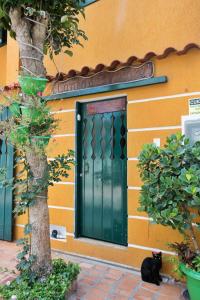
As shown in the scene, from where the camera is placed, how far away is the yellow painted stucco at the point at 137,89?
11.8ft

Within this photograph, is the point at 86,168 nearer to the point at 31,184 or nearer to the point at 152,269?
the point at 31,184

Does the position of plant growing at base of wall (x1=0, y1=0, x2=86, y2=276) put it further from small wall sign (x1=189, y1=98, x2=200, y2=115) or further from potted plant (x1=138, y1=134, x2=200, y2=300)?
small wall sign (x1=189, y1=98, x2=200, y2=115)

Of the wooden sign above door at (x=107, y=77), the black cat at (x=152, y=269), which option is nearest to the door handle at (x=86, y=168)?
the wooden sign above door at (x=107, y=77)

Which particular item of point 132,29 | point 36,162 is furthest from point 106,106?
point 36,162

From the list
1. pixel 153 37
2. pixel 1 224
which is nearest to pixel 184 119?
pixel 153 37

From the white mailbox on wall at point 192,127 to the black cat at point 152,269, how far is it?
1535mm

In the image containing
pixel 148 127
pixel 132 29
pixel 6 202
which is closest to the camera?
pixel 148 127

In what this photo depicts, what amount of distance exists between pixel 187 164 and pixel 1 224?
12.3ft

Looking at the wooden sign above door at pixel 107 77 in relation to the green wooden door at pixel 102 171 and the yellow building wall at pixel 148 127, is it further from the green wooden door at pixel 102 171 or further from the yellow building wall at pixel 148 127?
the green wooden door at pixel 102 171

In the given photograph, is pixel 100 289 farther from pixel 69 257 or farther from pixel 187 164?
pixel 187 164

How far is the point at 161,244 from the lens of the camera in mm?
3619

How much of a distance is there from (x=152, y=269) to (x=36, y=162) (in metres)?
1.90

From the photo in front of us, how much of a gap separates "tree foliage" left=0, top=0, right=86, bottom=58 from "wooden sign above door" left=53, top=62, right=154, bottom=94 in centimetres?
78

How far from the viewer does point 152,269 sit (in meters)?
3.39
